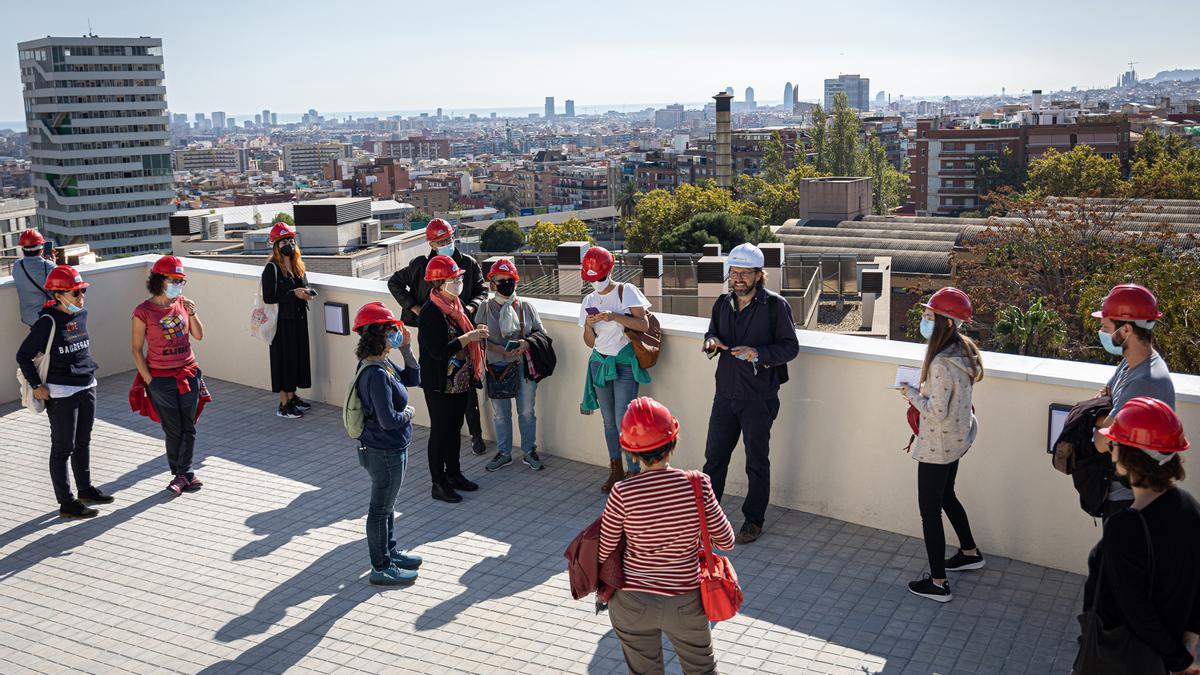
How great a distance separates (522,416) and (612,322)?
1.26 m

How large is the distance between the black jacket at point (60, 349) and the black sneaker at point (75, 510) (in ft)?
2.74

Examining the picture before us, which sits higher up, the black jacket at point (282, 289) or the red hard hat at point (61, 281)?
the red hard hat at point (61, 281)

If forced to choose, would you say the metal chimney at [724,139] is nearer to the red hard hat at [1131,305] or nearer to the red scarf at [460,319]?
the red scarf at [460,319]

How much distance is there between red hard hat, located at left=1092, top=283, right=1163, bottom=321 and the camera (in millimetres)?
4910

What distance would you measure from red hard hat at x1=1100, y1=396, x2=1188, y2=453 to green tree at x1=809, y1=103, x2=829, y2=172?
101 metres

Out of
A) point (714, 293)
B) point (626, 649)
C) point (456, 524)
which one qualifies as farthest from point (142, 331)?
point (714, 293)

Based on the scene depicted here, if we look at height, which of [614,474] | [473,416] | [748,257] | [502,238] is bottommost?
[502,238]

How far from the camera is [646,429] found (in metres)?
4.10

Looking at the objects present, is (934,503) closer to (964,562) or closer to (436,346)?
(964,562)

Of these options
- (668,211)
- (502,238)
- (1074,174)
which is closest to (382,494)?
(668,211)

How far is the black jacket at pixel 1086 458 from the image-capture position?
488 centimetres

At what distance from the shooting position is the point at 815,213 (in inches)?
2773

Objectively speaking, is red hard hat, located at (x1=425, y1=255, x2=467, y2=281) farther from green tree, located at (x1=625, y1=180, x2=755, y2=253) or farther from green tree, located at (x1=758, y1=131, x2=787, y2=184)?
green tree, located at (x1=758, y1=131, x2=787, y2=184)

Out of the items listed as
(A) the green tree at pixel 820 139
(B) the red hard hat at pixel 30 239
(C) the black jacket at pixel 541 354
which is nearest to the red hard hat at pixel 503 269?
(C) the black jacket at pixel 541 354
